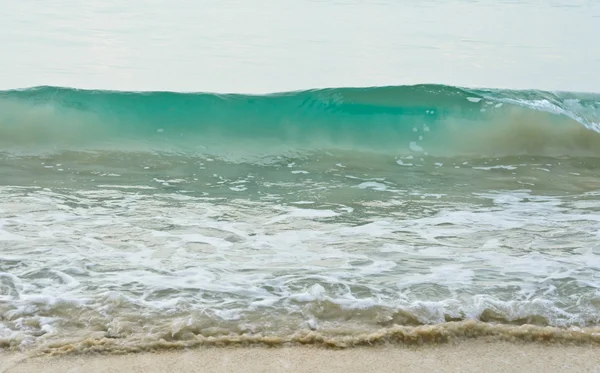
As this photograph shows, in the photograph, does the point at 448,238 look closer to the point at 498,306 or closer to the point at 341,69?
the point at 498,306

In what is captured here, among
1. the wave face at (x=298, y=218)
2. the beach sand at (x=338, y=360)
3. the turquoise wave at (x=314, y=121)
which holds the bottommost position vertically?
the beach sand at (x=338, y=360)

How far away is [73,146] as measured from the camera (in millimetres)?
6492

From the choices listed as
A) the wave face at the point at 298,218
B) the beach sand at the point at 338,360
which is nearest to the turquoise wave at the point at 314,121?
the wave face at the point at 298,218

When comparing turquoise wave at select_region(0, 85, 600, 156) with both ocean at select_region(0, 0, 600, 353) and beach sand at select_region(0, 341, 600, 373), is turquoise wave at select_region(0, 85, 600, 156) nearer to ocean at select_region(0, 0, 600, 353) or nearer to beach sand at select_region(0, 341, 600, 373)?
ocean at select_region(0, 0, 600, 353)

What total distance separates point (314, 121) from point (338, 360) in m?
5.11

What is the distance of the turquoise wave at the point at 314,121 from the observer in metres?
6.82

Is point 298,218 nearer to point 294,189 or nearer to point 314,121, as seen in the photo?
point 294,189

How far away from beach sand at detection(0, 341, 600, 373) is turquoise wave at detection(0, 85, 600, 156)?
160 inches

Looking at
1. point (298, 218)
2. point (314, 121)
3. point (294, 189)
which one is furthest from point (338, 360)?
point (314, 121)

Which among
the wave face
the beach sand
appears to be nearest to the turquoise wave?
the wave face

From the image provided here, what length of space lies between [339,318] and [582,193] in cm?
296

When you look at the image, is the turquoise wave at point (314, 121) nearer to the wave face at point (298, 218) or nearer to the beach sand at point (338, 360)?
the wave face at point (298, 218)

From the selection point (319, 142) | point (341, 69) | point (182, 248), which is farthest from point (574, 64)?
point (182, 248)

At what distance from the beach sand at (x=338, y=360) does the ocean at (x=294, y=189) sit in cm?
7
